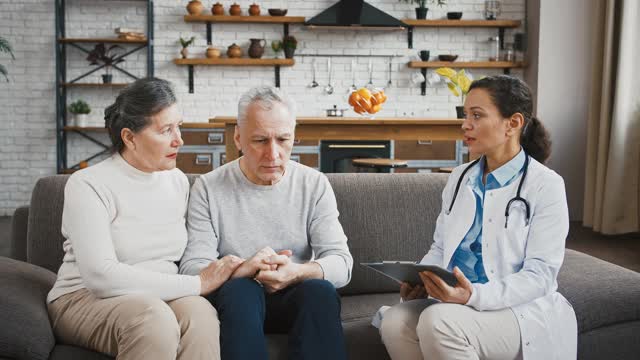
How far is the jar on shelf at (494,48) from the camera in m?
7.26

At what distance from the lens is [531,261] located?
184cm

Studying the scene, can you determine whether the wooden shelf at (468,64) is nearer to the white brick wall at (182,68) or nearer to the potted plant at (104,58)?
the white brick wall at (182,68)

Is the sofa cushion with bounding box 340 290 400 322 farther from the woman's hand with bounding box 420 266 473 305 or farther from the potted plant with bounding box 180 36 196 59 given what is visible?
the potted plant with bounding box 180 36 196 59

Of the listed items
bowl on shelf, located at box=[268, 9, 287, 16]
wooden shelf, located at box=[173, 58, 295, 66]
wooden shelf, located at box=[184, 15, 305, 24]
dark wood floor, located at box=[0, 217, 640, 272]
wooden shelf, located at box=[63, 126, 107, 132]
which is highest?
bowl on shelf, located at box=[268, 9, 287, 16]

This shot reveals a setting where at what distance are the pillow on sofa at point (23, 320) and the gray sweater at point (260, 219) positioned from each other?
458mm

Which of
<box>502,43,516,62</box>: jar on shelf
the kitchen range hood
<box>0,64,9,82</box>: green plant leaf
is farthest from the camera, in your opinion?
<box>502,43,516,62</box>: jar on shelf

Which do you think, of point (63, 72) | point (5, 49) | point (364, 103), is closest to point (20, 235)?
point (364, 103)

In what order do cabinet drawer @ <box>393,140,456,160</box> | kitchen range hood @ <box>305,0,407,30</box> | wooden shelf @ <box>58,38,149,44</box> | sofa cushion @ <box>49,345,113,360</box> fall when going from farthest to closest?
1. kitchen range hood @ <box>305,0,407,30</box>
2. wooden shelf @ <box>58,38,149,44</box>
3. cabinet drawer @ <box>393,140,456,160</box>
4. sofa cushion @ <box>49,345,113,360</box>

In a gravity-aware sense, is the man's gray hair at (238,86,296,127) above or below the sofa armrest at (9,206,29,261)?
above

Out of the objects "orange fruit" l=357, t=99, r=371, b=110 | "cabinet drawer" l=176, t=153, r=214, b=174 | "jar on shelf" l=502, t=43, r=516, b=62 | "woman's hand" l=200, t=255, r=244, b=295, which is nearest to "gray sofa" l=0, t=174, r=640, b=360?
"woman's hand" l=200, t=255, r=244, b=295

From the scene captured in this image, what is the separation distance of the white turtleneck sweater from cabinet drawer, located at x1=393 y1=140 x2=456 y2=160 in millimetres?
4026

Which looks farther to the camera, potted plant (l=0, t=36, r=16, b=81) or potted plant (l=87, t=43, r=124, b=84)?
potted plant (l=87, t=43, r=124, b=84)

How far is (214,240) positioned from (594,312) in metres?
1.17

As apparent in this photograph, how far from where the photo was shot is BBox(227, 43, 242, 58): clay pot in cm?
696
